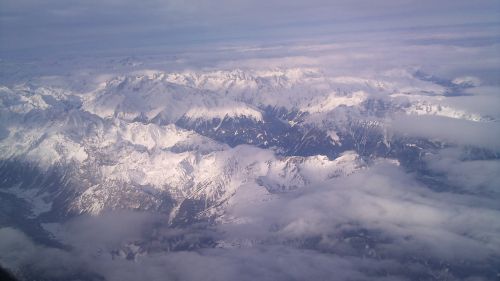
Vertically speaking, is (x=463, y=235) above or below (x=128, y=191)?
above

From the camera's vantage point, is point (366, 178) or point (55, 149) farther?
point (55, 149)

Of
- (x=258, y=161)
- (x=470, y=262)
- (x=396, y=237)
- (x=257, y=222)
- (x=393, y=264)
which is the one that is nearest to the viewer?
(x=470, y=262)

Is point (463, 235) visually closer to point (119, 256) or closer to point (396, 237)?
point (396, 237)

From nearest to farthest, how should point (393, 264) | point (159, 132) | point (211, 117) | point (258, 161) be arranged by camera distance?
1. point (393, 264)
2. point (258, 161)
3. point (159, 132)
4. point (211, 117)

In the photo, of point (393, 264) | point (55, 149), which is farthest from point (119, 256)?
point (55, 149)

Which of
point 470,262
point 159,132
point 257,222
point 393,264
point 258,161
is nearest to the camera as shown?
point 470,262

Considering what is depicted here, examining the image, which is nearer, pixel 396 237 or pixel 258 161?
pixel 396 237

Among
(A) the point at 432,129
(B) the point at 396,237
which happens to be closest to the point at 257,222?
(B) the point at 396,237

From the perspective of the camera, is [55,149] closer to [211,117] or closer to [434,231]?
[211,117]

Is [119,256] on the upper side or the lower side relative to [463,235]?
lower
